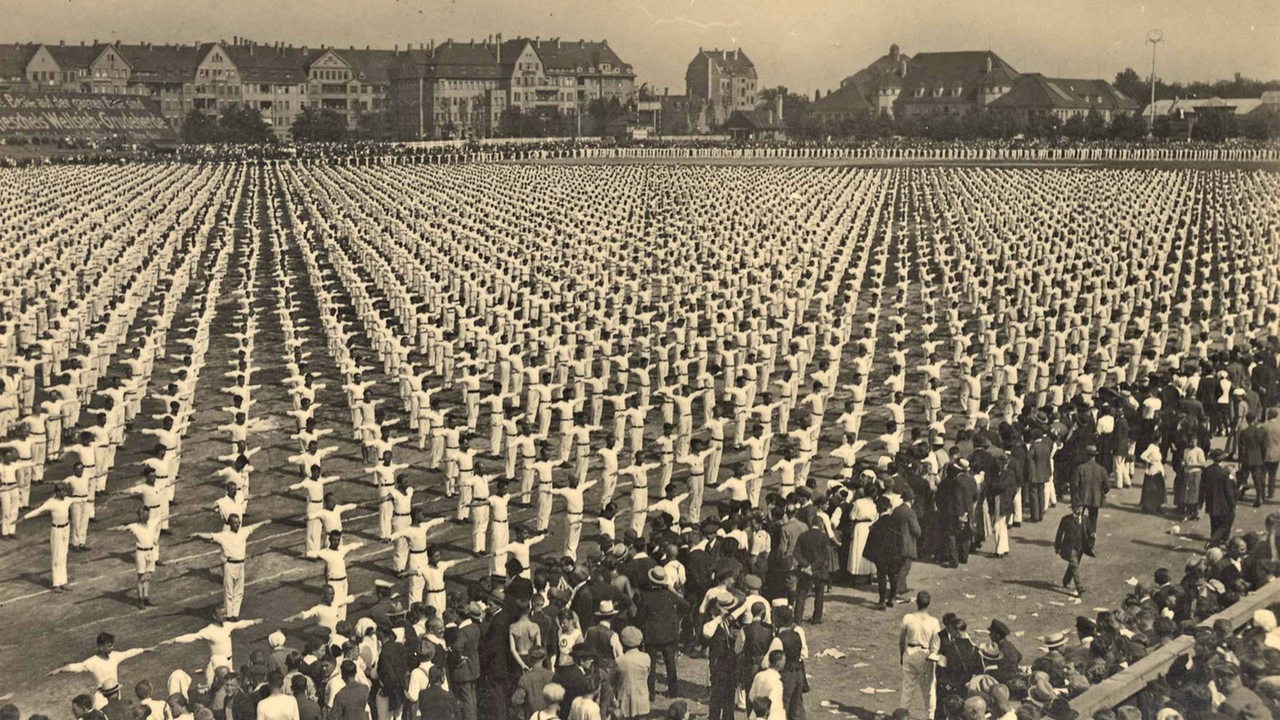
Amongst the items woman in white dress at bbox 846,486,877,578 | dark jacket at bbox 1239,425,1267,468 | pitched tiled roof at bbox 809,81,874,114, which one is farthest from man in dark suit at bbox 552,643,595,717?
pitched tiled roof at bbox 809,81,874,114

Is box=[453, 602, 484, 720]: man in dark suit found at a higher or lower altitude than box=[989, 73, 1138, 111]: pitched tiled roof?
lower

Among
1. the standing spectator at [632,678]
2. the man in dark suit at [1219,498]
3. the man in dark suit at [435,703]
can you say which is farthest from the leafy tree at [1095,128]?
the man in dark suit at [435,703]

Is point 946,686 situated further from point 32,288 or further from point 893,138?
point 893,138

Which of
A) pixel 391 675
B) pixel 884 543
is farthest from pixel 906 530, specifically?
pixel 391 675

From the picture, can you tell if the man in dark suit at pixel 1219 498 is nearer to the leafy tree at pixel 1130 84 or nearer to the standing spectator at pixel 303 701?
the standing spectator at pixel 303 701

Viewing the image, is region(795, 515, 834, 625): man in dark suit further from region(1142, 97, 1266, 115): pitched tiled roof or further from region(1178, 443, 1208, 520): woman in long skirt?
region(1142, 97, 1266, 115): pitched tiled roof

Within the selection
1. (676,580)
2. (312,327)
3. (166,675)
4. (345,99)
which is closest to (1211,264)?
(312,327)

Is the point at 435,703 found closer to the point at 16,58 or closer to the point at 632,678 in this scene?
the point at 632,678
